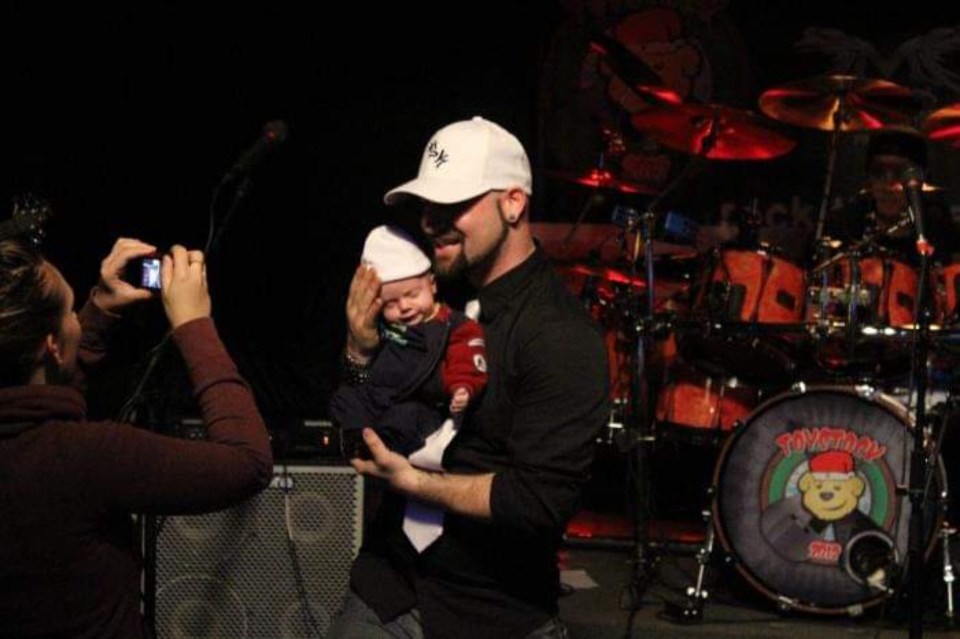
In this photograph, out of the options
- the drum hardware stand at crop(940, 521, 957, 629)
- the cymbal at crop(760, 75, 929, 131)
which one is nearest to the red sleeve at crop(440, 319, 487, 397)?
the drum hardware stand at crop(940, 521, 957, 629)

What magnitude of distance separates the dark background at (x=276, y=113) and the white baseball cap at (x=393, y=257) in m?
3.58

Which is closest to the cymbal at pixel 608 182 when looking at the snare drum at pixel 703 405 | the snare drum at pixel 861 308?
the snare drum at pixel 703 405

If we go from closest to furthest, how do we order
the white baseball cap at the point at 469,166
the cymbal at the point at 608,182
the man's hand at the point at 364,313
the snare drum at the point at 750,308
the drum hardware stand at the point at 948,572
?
the white baseball cap at the point at 469,166, the man's hand at the point at 364,313, the drum hardware stand at the point at 948,572, the snare drum at the point at 750,308, the cymbal at the point at 608,182

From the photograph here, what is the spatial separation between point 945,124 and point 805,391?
59.7 inches

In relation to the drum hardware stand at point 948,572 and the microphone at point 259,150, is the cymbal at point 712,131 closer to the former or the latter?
the drum hardware stand at point 948,572

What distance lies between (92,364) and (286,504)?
5.60ft

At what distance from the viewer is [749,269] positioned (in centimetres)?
631

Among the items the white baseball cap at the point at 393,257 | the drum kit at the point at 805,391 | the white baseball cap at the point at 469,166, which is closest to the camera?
the white baseball cap at the point at 469,166

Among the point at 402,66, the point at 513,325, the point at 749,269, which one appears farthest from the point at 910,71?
the point at 513,325

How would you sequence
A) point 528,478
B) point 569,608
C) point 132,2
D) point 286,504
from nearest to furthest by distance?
1. point 528,478
2. point 286,504
3. point 569,608
4. point 132,2

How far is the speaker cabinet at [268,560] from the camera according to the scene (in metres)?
4.88

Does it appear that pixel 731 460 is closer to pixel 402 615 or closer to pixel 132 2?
pixel 402 615

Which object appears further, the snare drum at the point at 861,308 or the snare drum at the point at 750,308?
the snare drum at the point at 750,308

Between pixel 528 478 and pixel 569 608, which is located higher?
pixel 528 478
